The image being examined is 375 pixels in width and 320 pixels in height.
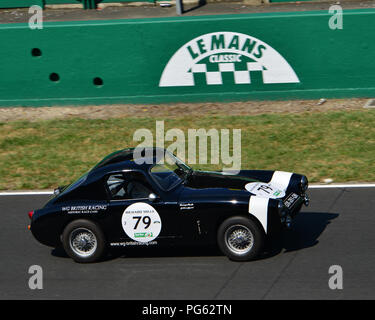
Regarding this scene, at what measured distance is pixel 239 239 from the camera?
25.0ft

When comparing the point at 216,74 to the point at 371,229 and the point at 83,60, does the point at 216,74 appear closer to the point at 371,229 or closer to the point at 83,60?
the point at 83,60

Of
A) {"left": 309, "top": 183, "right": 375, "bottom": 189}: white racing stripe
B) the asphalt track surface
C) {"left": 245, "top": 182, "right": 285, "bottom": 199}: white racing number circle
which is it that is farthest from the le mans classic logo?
{"left": 245, "top": 182, "right": 285, "bottom": 199}: white racing number circle

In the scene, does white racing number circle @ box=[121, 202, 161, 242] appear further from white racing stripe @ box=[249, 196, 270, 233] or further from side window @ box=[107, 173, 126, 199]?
white racing stripe @ box=[249, 196, 270, 233]

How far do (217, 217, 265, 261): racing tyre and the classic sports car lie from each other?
1cm

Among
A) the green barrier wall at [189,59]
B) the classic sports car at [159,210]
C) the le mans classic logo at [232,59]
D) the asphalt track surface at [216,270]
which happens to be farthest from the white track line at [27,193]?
the le mans classic logo at [232,59]

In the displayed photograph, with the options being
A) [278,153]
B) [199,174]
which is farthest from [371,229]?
[278,153]

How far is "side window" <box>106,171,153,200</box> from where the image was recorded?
801 cm

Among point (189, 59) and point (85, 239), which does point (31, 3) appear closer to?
point (189, 59)

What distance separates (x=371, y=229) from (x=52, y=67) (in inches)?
347

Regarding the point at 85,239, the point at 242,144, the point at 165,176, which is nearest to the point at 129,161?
the point at 165,176

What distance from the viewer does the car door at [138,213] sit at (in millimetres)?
7820

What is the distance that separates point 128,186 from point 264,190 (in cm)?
180

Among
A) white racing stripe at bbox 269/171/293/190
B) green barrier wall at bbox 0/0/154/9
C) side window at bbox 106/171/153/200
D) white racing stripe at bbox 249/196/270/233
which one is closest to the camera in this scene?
white racing stripe at bbox 249/196/270/233

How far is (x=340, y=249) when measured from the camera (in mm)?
8008
